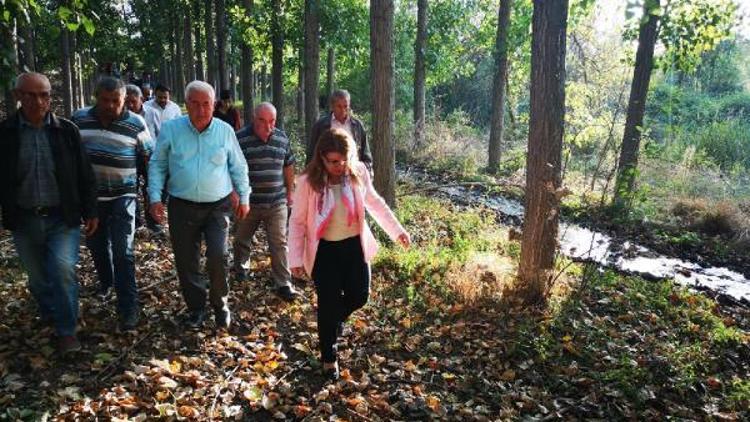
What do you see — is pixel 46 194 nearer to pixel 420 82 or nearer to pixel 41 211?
pixel 41 211

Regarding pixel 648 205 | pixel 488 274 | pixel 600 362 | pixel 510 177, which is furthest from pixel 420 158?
pixel 600 362

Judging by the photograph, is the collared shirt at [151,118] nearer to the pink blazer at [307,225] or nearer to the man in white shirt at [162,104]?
the man in white shirt at [162,104]

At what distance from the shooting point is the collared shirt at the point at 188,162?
4.61 metres

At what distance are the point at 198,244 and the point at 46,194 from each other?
1310 millimetres

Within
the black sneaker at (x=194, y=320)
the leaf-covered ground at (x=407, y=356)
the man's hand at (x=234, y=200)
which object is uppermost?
the man's hand at (x=234, y=200)

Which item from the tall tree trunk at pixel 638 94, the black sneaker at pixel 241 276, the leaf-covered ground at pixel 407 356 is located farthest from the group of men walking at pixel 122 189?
the tall tree trunk at pixel 638 94

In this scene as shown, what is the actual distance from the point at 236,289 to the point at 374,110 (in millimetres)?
3738

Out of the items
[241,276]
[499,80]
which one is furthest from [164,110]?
[499,80]

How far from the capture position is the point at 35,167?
13.2ft

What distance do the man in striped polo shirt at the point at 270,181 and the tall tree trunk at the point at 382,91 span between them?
259 centimetres

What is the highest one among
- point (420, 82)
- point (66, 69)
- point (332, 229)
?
point (420, 82)

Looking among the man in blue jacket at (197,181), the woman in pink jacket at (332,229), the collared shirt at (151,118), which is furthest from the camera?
Answer: the collared shirt at (151,118)

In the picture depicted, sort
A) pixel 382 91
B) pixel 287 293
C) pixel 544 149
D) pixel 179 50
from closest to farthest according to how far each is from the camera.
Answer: pixel 544 149
pixel 287 293
pixel 382 91
pixel 179 50

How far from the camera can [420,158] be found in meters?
17.1
